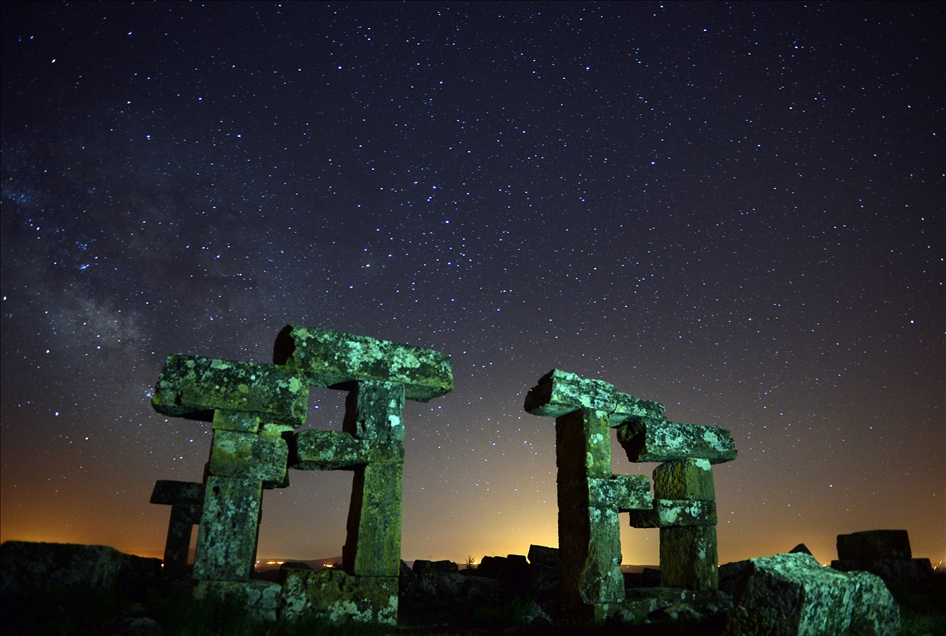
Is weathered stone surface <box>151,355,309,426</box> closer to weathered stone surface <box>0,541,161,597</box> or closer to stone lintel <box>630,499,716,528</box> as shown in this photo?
weathered stone surface <box>0,541,161,597</box>

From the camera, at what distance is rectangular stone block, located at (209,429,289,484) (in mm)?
7277

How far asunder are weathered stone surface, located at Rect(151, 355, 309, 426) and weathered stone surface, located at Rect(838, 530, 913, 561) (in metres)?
13.0

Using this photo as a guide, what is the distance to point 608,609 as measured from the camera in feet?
27.4

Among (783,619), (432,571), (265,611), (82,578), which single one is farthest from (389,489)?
(432,571)

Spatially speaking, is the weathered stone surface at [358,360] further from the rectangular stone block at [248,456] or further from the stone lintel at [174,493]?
the stone lintel at [174,493]

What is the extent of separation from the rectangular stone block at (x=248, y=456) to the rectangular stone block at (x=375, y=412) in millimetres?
916

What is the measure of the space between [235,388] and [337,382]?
51.3 inches

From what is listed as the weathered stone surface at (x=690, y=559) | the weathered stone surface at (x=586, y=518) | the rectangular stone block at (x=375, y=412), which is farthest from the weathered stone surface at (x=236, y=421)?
the weathered stone surface at (x=690, y=559)

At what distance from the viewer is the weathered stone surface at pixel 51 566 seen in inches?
229

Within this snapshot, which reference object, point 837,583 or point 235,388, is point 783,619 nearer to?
point 837,583

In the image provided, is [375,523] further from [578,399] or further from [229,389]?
[578,399]

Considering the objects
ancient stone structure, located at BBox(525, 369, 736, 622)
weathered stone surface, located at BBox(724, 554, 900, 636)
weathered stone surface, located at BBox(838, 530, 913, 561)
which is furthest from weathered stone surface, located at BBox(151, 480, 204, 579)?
weathered stone surface, located at BBox(838, 530, 913, 561)

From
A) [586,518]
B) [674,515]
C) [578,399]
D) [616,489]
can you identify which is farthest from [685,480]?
[578,399]

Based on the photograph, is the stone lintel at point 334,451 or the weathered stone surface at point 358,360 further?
the weathered stone surface at point 358,360
